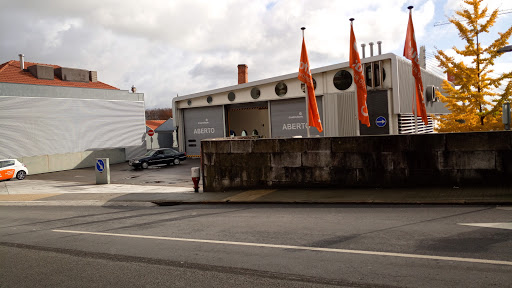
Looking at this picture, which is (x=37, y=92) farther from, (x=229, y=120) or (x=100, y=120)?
(x=229, y=120)

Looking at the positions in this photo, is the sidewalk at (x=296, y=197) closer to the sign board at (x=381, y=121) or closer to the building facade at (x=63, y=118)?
→ the sign board at (x=381, y=121)

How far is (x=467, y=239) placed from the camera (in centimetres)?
639

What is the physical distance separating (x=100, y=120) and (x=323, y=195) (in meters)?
29.2

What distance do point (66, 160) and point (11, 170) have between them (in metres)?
6.54

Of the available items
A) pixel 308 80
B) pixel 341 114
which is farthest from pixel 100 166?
pixel 341 114

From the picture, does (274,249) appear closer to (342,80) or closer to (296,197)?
(296,197)

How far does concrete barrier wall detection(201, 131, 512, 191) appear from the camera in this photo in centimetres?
1096

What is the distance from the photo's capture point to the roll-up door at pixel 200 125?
33.7 meters

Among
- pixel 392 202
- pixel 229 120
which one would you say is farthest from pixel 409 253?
pixel 229 120

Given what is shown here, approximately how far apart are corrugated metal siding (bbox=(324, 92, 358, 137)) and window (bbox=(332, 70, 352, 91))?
43 cm

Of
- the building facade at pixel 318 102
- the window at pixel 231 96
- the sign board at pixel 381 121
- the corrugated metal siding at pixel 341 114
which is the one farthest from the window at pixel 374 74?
the window at pixel 231 96

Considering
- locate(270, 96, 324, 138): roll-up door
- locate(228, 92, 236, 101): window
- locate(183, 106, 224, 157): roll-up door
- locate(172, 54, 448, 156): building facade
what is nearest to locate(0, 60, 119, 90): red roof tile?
locate(172, 54, 448, 156): building facade

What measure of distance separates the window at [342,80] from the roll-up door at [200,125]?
1120 centimetres

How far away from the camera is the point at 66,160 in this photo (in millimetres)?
31688
